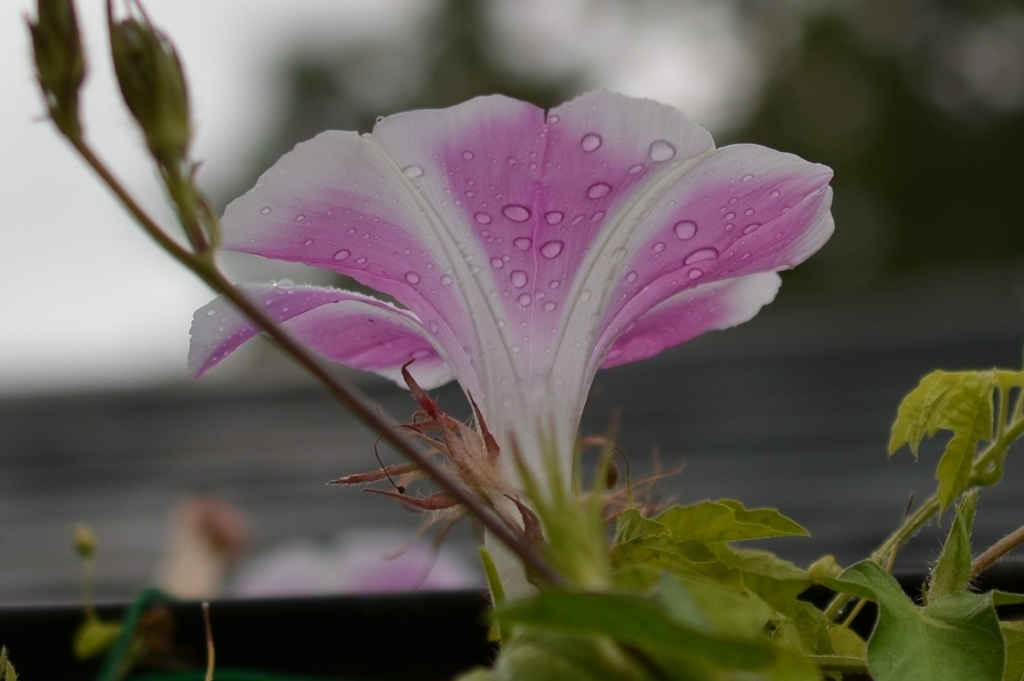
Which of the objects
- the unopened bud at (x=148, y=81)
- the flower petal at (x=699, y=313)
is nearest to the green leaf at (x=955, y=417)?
the flower petal at (x=699, y=313)

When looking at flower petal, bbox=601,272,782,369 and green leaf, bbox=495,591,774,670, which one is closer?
green leaf, bbox=495,591,774,670

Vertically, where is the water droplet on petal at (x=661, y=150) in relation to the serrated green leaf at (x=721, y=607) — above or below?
above

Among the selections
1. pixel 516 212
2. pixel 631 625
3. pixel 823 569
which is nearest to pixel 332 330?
pixel 516 212

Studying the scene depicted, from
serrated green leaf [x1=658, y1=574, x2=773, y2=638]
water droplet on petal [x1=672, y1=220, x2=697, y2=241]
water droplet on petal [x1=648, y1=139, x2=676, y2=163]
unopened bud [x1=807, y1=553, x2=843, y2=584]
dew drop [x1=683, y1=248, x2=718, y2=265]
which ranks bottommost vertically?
unopened bud [x1=807, y1=553, x2=843, y2=584]

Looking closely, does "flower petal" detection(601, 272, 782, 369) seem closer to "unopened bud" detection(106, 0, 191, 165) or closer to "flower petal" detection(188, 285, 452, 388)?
"flower petal" detection(188, 285, 452, 388)

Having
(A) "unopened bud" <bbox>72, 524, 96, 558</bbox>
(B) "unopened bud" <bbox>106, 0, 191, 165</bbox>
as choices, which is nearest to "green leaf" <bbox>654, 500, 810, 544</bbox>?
(B) "unopened bud" <bbox>106, 0, 191, 165</bbox>

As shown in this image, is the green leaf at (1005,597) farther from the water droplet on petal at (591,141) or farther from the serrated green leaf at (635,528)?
the water droplet on petal at (591,141)
